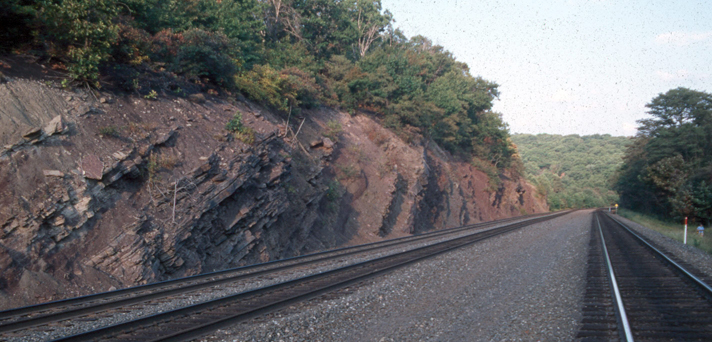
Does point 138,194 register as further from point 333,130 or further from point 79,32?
point 333,130

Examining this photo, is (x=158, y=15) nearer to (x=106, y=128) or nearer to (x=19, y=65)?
(x=19, y=65)

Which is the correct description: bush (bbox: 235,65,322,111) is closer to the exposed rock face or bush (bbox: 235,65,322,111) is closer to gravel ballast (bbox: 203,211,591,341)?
the exposed rock face

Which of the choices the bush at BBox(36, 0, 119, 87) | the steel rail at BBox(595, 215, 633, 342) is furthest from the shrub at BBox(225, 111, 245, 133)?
the steel rail at BBox(595, 215, 633, 342)

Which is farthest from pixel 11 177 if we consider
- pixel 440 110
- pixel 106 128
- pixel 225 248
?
pixel 440 110

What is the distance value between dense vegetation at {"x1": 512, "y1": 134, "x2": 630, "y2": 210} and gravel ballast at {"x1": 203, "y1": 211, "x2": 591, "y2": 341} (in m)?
64.9

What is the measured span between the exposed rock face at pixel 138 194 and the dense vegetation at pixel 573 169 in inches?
2504

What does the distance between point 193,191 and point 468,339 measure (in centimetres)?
980

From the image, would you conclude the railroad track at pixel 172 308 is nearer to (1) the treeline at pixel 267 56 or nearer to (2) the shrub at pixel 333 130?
(1) the treeline at pixel 267 56

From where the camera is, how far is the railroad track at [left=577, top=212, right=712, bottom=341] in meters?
6.25

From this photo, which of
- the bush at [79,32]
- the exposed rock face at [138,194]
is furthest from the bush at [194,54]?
the bush at [79,32]

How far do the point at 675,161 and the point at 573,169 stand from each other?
335 feet

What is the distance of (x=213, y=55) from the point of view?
1736 centimetres

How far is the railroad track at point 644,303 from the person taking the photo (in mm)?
6254

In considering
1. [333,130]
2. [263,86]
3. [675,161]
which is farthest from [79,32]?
[675,161]
